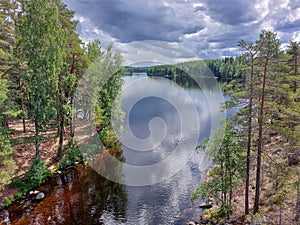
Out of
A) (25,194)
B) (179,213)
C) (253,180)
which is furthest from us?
(253,180)

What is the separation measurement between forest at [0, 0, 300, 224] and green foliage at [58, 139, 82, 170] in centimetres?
10

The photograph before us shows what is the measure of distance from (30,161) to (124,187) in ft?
29.8

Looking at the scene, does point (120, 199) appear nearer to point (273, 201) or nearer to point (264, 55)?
point (273, 201)

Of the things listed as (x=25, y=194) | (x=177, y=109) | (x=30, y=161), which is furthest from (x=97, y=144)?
(x=177, y=109)

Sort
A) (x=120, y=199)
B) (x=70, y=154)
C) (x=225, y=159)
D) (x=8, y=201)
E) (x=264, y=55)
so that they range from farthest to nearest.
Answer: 1. (x=70, y=154)
2. (x=120, y=199)
3. (x=8, y=201)
4. (x=225, y=159)
5. (x=264, y=55)

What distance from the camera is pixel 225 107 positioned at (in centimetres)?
1240

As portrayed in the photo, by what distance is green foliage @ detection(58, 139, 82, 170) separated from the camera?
2243 cm

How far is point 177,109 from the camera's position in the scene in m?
47.1

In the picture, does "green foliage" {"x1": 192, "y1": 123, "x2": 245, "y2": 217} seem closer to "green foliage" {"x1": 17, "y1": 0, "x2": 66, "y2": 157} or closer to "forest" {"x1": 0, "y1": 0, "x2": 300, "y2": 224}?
"forest" {"x1": 0, "y1": 0, "x2": 300, "y2": 224}

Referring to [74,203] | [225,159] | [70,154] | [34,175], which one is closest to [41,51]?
[34,175]

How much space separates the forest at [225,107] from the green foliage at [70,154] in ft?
0.33

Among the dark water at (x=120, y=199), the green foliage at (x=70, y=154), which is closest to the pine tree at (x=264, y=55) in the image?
the dark water at (x=120, y=199)

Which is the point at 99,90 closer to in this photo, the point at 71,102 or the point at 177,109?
the point at 71,102

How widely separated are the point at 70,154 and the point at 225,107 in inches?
673
